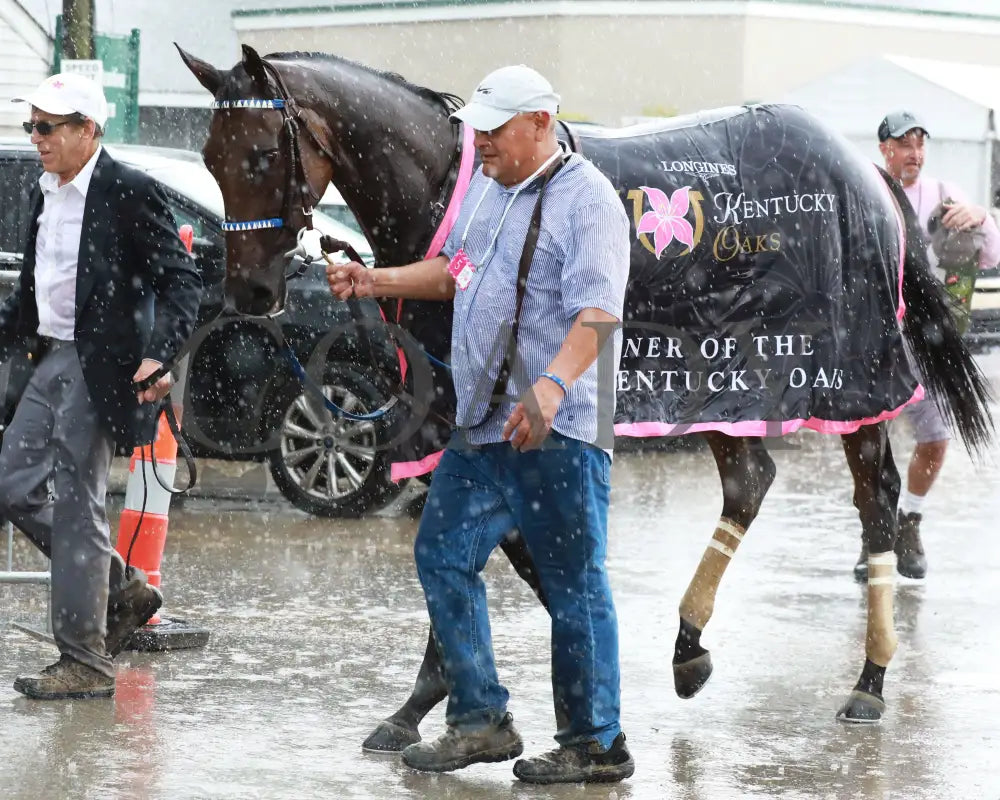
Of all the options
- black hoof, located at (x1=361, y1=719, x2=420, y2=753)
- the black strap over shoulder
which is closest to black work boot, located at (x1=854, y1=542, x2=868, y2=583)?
black hoof, located at (x1=361, y1=719, x2=420, y2=753)

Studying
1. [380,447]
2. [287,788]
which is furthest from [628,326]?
[380,447]

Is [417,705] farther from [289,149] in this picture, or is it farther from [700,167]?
[700,167]

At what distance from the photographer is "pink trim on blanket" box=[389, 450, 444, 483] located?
5.94 metres

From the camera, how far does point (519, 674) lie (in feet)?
22.6

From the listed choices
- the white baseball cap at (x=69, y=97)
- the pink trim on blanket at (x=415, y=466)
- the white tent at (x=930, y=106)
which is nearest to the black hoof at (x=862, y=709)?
the pink trim on blanket at (x=415, y=466)

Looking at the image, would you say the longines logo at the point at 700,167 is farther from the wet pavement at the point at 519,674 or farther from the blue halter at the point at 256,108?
the wet pavement at the point at 519,674

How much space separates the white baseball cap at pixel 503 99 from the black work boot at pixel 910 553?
4.39 m

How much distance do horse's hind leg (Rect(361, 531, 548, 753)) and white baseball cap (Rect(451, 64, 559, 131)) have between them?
1312 millimetres

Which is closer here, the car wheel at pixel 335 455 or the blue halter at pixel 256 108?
the blue halter at pixel 256 108

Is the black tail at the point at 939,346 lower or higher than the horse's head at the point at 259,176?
lower

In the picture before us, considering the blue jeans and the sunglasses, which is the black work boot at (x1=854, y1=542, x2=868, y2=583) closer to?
the blue jeans

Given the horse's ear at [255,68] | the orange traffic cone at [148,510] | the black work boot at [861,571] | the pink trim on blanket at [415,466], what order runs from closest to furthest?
the horse's ear at [255,68] < the pink trim on blanket at [415,466] < the orange traffic cone at [148,510] < the black work boot at [861,571]

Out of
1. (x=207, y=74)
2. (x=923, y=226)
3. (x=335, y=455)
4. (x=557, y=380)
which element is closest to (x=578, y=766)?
(x=557, y=380)

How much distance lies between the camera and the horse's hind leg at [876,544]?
654cm
